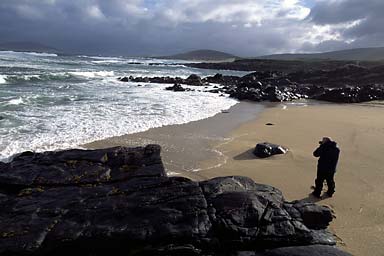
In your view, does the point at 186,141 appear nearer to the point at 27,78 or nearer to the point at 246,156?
the point at 246,156

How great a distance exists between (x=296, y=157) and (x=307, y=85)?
33579mm

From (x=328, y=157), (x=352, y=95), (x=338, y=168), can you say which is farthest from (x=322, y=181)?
(x=352, y=95)

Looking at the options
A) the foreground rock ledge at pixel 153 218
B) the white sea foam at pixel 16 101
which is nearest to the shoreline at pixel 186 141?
the foreground rock ledge at pixel 153 218

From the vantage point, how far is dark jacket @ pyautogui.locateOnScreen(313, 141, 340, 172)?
27.2 ft

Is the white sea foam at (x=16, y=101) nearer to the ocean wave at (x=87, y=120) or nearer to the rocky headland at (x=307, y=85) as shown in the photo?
the ocean wave at (x=87, y=120)

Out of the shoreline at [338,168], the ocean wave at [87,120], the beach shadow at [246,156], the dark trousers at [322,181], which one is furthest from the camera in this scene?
the ocean wave at [87,120]

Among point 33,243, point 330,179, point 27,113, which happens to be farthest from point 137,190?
point 27,113

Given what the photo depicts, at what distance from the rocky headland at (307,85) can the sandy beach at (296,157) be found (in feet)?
38.3

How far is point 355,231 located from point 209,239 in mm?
2896

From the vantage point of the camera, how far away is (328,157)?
834 cm

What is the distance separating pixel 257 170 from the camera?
9984 millimetres

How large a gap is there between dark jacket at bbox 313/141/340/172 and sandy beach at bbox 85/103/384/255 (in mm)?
620

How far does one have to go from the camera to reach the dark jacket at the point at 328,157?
8.28 metres

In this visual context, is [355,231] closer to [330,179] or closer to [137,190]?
[330,179]
